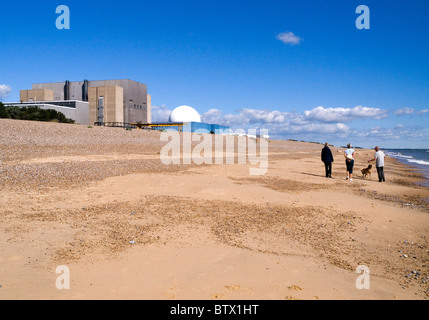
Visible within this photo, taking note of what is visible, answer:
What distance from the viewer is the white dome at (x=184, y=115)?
248ft

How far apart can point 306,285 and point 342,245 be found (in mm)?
2245

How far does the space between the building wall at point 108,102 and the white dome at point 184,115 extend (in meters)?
16.6

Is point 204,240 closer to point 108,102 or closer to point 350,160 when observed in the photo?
point 350,160

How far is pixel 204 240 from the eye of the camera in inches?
233

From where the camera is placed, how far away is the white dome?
248ft

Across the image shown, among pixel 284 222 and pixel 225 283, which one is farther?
pixel 284 222

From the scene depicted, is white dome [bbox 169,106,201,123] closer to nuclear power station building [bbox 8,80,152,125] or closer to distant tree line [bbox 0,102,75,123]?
nuclear power station building [bbox 8,80,152,125]

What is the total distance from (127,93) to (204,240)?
68633 mm

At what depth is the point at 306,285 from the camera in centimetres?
420

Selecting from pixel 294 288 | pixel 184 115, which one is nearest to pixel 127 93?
pixel 184 115

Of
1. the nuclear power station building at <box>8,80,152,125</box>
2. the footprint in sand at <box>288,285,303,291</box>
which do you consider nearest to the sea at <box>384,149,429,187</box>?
the footprint in sand at <box>288,285,303,291</box>

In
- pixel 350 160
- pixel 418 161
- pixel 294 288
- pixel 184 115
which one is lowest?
pixel 418 161

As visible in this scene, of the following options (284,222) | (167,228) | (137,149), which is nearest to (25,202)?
(167,228)
